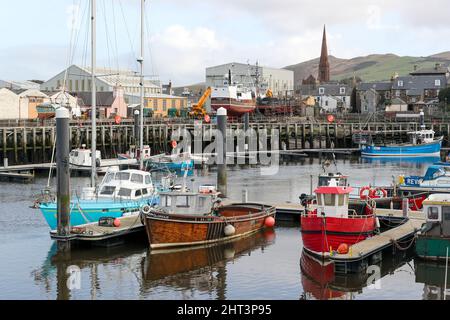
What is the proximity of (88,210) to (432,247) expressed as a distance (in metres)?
14.3

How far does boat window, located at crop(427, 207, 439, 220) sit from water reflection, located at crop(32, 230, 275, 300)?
23.6ft

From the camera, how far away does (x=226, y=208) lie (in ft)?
112

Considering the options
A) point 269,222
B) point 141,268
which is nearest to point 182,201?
point 141,268

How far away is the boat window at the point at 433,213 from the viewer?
2627cm

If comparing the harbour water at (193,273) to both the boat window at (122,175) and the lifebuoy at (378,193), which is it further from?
the lifebuoy at (378,193)

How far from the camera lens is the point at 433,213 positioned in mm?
26359

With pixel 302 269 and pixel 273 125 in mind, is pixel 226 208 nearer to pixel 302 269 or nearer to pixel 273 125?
pixel 302 269

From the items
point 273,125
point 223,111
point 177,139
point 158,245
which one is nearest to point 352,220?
point 158,245

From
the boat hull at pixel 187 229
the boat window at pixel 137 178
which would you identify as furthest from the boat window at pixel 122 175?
the boat hull at pixel 187 229

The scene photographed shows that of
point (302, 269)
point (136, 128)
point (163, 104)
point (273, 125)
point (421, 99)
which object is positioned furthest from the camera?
point (421, 99)

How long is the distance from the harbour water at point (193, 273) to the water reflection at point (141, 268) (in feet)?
0.10

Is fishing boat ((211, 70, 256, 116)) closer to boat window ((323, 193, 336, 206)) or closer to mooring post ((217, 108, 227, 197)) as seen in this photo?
mooring post ((217, 108, 227, 197))

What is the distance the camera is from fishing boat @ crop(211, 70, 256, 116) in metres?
86.8

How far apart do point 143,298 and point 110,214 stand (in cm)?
975
